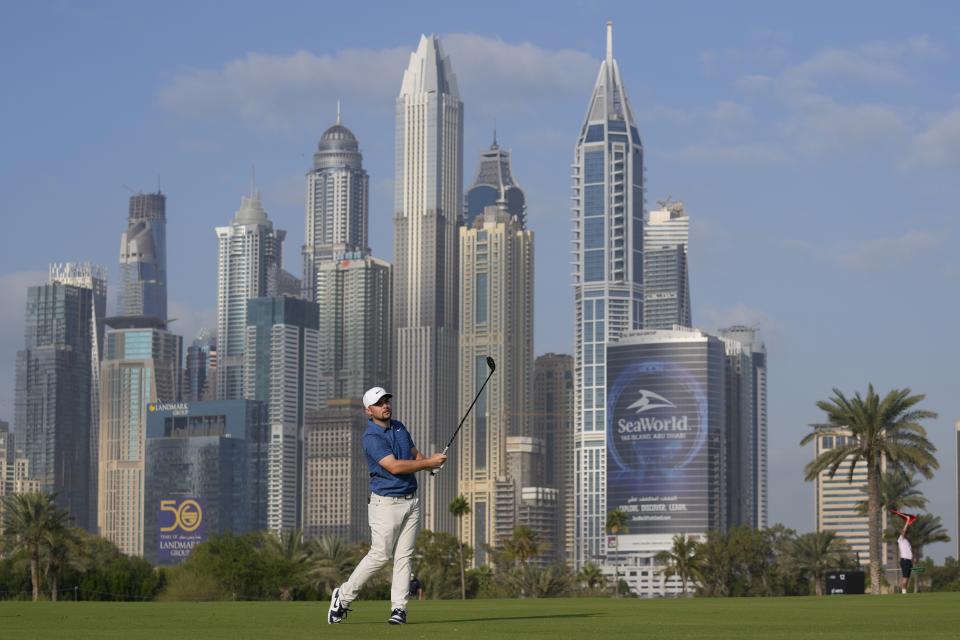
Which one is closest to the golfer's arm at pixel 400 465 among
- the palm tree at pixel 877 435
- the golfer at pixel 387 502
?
the golfer at pixel 387 502

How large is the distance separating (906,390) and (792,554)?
62190 millimetres

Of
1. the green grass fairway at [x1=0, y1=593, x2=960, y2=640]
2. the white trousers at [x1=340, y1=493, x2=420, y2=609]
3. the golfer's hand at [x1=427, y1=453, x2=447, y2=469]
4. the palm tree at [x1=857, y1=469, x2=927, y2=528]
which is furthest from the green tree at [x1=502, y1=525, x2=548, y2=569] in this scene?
the golfer's hand at [x1=427, y1=453, x2=447, y2=469]

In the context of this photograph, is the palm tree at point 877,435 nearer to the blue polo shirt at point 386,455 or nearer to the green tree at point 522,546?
the blue polo shirt at point 386,455

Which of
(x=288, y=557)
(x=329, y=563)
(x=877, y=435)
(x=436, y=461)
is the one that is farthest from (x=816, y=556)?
(x=436, y=461)

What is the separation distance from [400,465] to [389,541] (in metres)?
0.84

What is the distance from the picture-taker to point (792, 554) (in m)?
132

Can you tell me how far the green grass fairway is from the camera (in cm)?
1661

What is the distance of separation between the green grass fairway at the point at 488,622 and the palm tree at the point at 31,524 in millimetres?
68217

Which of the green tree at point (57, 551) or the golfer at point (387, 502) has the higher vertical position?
the golfer at point (387, 502)

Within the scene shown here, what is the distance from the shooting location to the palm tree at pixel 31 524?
9031 centimetres

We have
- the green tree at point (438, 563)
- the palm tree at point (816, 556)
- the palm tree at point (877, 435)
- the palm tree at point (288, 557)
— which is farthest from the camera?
the palm tree at point (816, 556)

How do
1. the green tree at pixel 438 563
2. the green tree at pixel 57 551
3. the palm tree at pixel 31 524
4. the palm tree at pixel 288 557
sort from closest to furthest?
the palm tree at pixel 31 524
the green tree at pixel 57 551
the palm tree at pixel 288 557
the green tree at pixel 438 563

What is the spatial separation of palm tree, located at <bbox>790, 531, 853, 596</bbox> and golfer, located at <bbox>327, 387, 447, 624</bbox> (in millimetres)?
111591

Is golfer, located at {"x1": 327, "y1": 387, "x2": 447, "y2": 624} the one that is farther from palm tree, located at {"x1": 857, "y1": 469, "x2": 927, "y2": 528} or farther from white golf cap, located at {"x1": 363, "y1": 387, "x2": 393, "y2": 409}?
palm tree, located at {"x1": 857, "y1": 469, "x2": 927, "y2": 528}
